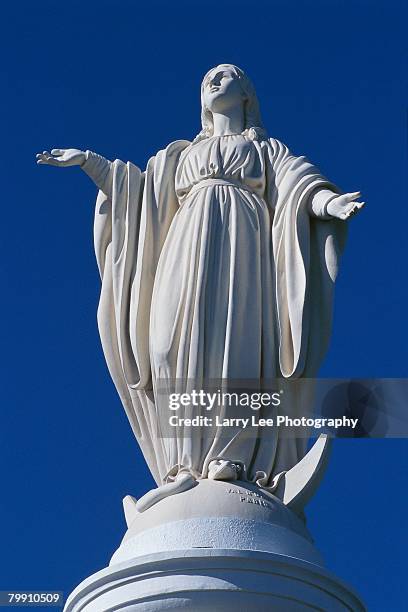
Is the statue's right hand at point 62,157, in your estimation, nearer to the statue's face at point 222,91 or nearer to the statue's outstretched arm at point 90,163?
the statue's outstretched arm at point 90,163

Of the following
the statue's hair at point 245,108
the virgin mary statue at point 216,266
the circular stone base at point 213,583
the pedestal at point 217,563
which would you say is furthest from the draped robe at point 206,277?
the circular stone base at point 213,583

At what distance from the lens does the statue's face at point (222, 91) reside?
38.1 ft

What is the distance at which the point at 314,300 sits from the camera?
35.2ft

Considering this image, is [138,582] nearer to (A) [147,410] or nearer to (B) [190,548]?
(B) [190,548]

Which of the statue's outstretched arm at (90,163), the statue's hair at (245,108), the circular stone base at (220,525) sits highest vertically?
the statue's hair at (245,108)

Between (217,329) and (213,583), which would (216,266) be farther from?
(213,583)

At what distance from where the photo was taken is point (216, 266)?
1053 centimetres

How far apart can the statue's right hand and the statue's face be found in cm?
120

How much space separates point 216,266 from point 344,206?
3.53 feet

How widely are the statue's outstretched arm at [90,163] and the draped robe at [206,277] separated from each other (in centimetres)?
1

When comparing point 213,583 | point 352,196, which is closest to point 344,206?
point 352,196

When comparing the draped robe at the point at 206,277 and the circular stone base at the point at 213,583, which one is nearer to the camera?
the circular stone base at the point at 213,583

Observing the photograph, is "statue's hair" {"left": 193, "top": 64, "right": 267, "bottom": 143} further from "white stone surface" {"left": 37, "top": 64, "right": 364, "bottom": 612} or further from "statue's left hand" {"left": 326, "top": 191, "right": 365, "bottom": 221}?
"statue's left hand" {"left": 326, "top": 191, "right": 365, "bottom": 221}

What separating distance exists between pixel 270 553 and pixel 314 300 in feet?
8.21
